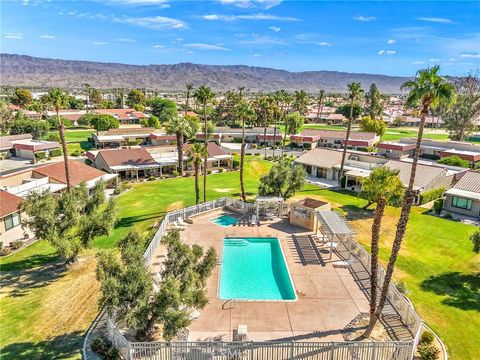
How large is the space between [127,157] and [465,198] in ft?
170

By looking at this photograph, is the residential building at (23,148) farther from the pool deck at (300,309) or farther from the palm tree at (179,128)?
the pool deck at (300,309)

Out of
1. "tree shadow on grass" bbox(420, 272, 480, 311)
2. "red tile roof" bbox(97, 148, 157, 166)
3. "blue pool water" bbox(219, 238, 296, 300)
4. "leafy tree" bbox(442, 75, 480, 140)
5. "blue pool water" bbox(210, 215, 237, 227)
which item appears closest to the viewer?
"tree shadow on grass" bbox(420, 272, 480, 311)

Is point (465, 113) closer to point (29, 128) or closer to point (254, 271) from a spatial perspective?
point (254, 271)

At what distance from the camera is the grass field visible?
20312mm

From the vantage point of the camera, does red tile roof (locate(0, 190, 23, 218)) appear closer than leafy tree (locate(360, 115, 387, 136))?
Yes

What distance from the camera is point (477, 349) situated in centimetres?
1977

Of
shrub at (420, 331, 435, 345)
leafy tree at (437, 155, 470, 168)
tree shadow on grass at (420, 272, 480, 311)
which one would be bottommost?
tree shadow on grass at (420, 272, 480, 311)

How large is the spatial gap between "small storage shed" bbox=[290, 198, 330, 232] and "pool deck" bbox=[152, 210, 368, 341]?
5326mm

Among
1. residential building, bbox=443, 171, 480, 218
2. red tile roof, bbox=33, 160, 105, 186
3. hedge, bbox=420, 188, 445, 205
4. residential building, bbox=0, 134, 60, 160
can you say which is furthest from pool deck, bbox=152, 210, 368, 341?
residential building, bbox=0, 134, 60, 160

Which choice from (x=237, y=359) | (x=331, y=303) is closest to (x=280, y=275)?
(x=331, y=303)

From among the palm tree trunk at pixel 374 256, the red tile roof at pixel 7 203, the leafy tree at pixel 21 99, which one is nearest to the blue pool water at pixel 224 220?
the palm tree trunk at pixel 374 256

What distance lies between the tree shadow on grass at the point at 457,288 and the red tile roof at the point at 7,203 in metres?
39.2

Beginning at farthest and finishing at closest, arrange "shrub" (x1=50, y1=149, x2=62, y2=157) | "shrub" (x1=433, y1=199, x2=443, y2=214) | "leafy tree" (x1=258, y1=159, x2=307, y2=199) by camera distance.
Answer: "shrub" (x1=50, y1=149, x2=62, y2=157) → "shrub" (x1=433, y1=199, x2=443, y2=214) → "leafy tree" (x1=258, y1=159, x2=307, y2=199)

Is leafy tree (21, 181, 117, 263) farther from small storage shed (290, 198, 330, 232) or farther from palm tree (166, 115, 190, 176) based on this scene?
palm tree (166, 115, 190, 176)
